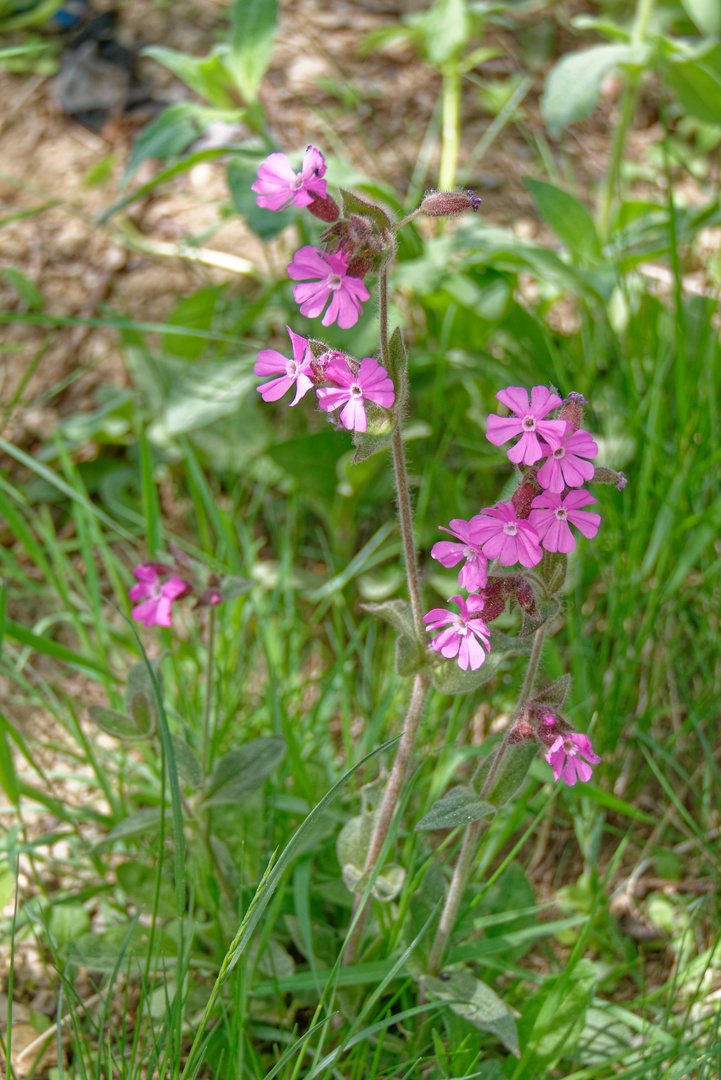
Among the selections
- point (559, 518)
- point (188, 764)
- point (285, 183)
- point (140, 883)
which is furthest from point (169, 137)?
point (140, 883)

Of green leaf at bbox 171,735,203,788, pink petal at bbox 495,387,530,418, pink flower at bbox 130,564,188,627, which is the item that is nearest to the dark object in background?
pink flower at bbox 130,564,188,627

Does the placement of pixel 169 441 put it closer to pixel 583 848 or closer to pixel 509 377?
pixel 509 377

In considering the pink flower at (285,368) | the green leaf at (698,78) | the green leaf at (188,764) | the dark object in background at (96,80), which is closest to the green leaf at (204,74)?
the dark object in background at (96,80)

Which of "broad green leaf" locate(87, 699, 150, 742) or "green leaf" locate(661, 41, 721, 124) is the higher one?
"green leaf" locate(661, 41, 721, 124)

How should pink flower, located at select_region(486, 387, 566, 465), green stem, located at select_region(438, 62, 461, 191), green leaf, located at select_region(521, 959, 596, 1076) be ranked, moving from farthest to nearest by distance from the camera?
green stem, located at select_region(438, 62, 461, 191), green leaf, located at select_region(521, 959, 596, 1076), pink flower, located at select_region(486, 387, 566, 465)

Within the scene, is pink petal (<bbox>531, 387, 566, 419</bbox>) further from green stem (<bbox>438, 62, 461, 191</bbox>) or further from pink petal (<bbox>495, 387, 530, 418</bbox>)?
green stem (<bbox>438, 62, 461, 191</bbox>)


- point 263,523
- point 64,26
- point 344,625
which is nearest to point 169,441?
point 263,523
